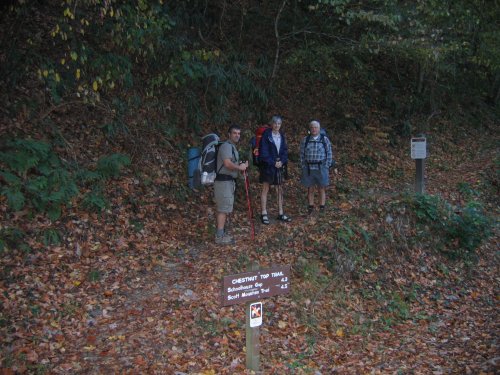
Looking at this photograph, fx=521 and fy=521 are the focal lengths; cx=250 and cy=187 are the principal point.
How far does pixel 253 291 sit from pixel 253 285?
65 millimetres

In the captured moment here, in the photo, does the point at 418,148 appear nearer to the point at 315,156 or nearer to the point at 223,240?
the point at 315,156

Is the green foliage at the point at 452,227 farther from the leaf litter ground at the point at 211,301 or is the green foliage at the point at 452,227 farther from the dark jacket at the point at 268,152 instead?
the dark jacket at the point at 268,152

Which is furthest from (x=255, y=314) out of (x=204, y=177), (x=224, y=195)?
(x=204, y=177)

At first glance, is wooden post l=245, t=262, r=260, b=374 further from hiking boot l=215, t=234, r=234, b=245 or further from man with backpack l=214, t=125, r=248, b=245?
hiking boot l=215, t=234, r=234, b=245

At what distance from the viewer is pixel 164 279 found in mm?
7605

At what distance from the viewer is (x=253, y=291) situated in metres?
5.53

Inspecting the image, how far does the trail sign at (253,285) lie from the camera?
530 cm

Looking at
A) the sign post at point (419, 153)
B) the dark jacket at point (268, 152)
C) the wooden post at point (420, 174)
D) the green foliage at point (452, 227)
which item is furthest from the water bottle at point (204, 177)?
the wooden post at point (420, 174)

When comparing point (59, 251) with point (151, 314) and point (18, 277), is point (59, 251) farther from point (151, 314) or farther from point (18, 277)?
point (151, 314)

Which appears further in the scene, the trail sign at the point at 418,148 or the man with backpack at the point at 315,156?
the trail sign at the point at 418,148

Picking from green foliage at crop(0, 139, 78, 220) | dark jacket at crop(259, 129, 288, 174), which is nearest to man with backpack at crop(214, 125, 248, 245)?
dark jacket at crop(259, 129, 288, 174)

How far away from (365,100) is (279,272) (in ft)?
39.9

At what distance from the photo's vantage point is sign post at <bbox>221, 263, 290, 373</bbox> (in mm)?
5332

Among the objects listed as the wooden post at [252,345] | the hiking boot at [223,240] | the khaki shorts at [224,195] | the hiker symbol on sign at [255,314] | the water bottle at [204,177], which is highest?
the water bottle at [204,177]
